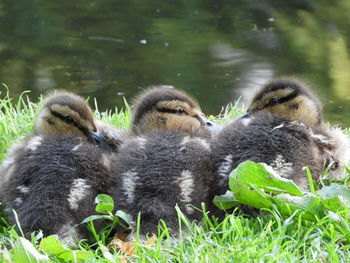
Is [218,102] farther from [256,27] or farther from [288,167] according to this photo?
[288,167]

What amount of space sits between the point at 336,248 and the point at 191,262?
0.68m

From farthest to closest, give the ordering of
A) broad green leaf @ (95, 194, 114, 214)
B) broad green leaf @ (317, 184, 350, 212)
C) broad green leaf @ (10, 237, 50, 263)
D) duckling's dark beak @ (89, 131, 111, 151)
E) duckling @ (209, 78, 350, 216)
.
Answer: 1. duckling's dark beak @ (89, 131, 111, 151)
2. duckling @ (209, 78, 350, 216)
3. broad green leaf @ (95, 194, 114, 214)
4. broad green leaf @ (317, 184, 350, 212)
5. broad green leaf @ (10, 237, 50, 263)

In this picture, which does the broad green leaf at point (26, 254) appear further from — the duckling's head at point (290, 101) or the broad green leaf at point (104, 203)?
the duckling's head at point (290, 101)

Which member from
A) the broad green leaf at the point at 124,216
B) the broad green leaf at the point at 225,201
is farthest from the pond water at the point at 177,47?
the broad green leaf at the point at 124,216

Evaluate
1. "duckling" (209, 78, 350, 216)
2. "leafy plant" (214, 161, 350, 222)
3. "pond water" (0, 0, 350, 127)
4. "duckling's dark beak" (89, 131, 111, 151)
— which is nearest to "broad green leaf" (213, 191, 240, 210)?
"leafy plant" (214, 161, 350, 222)

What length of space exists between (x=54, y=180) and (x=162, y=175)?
55 cm

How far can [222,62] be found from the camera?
10555 mm

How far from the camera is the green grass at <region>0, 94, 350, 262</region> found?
10.4 ft

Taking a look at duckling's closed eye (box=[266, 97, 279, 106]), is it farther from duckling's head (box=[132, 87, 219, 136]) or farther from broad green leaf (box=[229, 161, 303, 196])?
broad green leaf (box=[229, 161, 303, 196])

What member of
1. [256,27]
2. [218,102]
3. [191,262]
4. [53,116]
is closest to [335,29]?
[256,27]

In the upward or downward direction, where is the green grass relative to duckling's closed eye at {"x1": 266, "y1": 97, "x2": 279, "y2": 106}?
downward

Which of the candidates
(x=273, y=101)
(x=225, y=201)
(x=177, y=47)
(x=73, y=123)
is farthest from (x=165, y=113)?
(x=177, y=47)

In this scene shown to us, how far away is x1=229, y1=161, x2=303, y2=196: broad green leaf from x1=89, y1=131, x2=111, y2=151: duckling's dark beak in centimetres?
88

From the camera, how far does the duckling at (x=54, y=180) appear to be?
356cm
